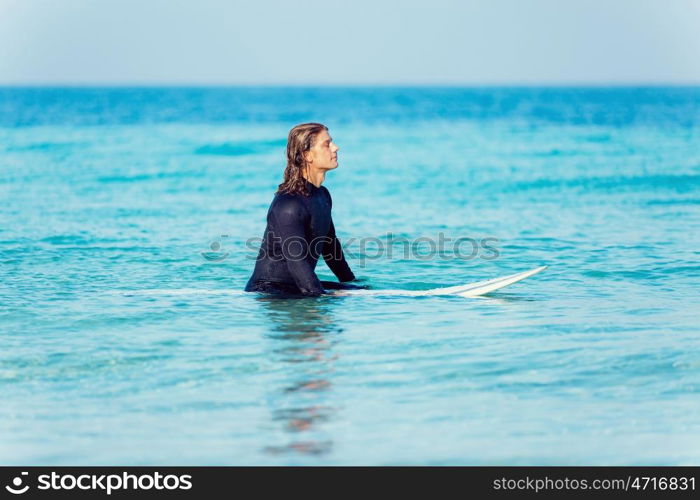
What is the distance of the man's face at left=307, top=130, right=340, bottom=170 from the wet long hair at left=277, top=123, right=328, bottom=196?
0.12 ft

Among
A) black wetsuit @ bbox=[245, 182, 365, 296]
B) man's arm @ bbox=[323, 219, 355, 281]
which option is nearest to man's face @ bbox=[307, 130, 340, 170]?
black wetsuit @ bbox=[245, 182, 365, 296]

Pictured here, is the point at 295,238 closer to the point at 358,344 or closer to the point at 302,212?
the point at 302,212

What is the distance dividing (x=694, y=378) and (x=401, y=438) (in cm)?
224

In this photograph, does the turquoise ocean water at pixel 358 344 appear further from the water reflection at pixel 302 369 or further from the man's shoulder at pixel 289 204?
the man's shoulder at pixel 289 204

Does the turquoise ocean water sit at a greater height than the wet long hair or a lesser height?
lesser

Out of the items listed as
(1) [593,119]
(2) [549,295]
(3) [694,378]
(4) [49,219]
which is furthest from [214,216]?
(1) [593,119]

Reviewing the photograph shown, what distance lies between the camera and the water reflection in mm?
5355

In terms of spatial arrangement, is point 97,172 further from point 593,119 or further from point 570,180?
point 593,119

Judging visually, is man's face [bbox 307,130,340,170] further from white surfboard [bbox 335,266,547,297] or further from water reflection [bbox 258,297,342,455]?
white surfboard [bbox 335,266,547,297]

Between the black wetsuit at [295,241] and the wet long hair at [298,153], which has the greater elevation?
the wet long hair at [298,153]

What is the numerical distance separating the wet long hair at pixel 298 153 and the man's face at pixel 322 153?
0.04 metres

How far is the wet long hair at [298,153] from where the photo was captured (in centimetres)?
794

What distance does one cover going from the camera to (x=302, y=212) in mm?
8062

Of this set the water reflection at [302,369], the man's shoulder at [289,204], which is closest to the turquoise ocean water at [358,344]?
the water reflection at [302,369]
